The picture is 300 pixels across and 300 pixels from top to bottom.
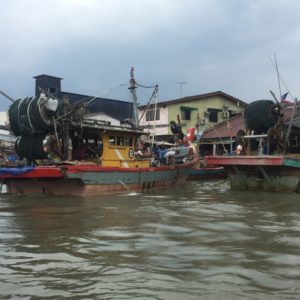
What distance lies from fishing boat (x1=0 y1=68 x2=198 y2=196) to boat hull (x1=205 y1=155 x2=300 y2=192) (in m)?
2.70

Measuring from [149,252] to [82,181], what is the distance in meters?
7.40

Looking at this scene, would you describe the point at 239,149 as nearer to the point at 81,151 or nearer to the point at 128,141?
the point at 128,141

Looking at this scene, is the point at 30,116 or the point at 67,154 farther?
the point at 67,154

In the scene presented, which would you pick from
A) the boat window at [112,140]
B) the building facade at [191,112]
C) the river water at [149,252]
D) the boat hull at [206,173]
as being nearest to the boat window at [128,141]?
the boat window at [112,140]

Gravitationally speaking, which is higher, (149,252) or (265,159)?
(265,159)

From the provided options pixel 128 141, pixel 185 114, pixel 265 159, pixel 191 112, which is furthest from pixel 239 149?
pixel 191 112

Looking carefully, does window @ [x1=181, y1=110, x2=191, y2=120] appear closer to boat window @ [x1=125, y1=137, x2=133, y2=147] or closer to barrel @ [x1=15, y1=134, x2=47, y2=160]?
boat window @ [x1=125, y1=137, x2=133, y2=147]

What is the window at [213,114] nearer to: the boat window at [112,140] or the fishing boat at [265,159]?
the fishing boat at [265,159]

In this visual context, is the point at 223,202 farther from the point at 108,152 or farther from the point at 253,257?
the point at 253,257

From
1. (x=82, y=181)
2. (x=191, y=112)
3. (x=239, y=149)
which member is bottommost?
(x=82, y=181)

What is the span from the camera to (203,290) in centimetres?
432

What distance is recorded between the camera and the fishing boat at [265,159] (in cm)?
1434

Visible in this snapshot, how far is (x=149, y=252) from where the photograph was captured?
588 cm

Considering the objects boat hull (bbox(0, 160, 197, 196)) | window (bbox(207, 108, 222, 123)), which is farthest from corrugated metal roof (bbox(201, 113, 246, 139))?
boat hull (bbox(0, 160, 197, 196))
